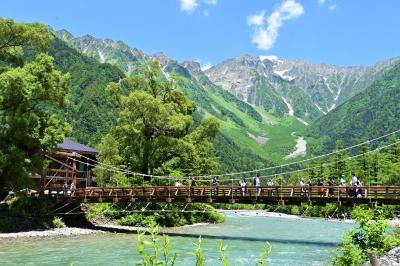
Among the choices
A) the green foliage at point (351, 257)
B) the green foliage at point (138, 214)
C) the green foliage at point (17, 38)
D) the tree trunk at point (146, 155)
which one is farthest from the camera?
the tree trunk at point (146, 155)

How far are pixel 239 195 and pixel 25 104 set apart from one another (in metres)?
15.9

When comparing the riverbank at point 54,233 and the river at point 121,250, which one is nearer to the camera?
the river at point 121,250

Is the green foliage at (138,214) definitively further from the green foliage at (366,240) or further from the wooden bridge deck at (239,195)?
the green foliage at (366,240)

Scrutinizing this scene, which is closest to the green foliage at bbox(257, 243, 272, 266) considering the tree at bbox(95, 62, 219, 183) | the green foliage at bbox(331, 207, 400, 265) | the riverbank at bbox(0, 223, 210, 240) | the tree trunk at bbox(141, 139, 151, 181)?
the green foliage at bbox(331, 207, 400, 265)

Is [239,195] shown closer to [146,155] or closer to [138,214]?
[138,214]

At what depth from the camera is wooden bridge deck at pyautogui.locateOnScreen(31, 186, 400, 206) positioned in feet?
96.2

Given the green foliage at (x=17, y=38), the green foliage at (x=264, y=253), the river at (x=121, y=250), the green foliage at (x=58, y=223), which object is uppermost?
the green foliage at (x=17, y=38)

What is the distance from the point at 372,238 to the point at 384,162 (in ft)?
174

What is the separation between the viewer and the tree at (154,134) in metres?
42.0

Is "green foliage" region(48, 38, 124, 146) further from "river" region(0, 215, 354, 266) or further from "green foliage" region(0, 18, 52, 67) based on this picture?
"river" region(0, 215, 354, 266)

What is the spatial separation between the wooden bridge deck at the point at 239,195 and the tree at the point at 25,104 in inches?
214

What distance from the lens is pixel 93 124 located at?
516 ft

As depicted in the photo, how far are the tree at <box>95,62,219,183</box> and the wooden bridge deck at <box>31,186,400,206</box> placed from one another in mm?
5149

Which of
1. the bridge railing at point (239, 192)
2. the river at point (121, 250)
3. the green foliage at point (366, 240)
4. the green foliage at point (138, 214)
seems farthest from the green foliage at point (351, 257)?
the green foliage at point (138, 214)
